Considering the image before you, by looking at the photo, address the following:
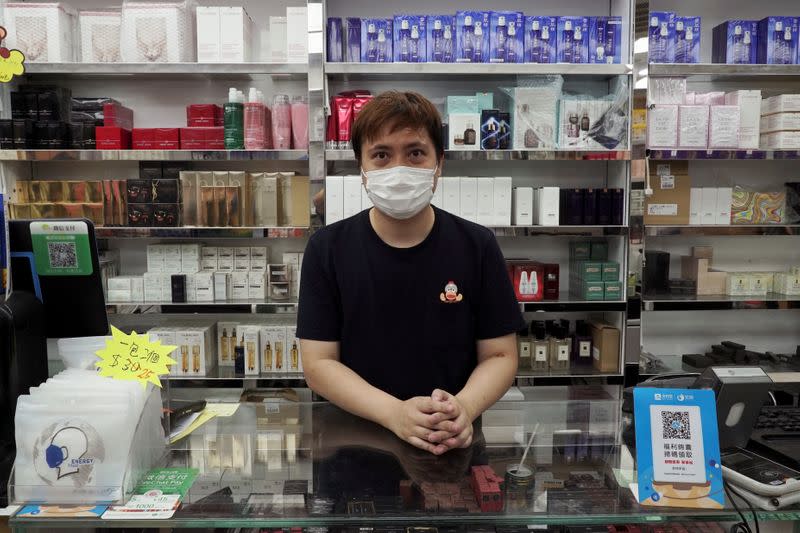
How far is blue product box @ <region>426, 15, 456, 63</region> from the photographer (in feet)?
10.7

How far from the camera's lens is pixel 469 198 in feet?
10.8

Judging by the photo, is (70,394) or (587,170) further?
(587,170)

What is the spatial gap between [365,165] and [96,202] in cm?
236

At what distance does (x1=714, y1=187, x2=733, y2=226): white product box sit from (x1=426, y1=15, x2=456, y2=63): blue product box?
69.3 inches

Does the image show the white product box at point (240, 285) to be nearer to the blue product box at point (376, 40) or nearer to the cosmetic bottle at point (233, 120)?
the cosmetic bottle at point (233, 120)

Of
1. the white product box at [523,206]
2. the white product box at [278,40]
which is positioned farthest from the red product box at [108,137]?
the white product box at [523,206]

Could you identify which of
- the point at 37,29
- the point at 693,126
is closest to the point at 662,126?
the point at 693,126

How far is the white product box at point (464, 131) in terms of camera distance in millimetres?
3258

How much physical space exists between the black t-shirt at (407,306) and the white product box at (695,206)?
2285 mm

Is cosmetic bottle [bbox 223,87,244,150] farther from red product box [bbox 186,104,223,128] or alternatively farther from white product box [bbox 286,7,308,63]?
white product box [bbox 286,7,308,63]

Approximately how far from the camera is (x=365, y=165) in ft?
5.28

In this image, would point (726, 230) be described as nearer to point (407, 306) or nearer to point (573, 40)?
point (573, 40)

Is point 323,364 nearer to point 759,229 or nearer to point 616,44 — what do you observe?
point 616,44

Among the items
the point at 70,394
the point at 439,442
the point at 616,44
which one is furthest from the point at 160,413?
the point at 616,44
